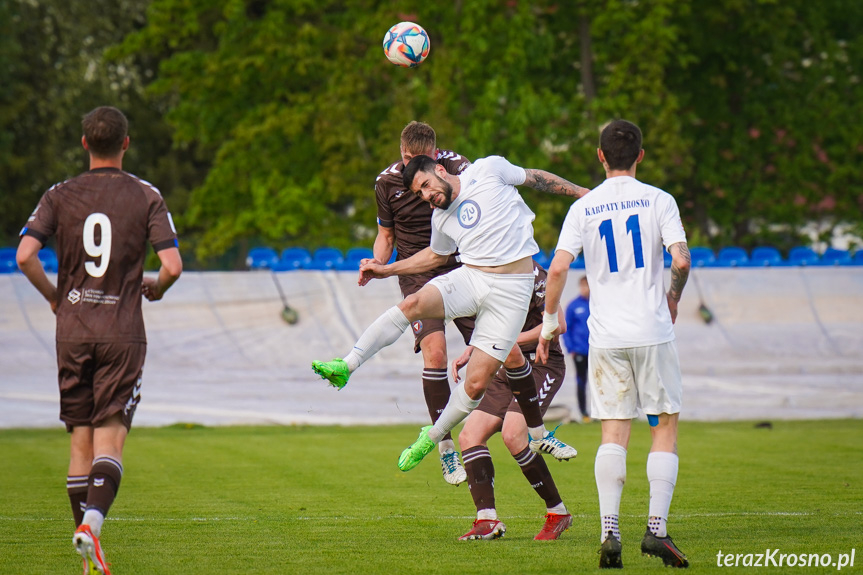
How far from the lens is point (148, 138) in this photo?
37.3 m

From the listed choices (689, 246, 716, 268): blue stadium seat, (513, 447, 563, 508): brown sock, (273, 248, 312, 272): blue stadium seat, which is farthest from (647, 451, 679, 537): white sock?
(689, 246, 716, 268): blue stadium seat

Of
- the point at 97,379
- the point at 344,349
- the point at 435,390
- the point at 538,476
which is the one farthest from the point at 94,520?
the point at 344,349

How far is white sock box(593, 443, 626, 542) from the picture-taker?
241 inches

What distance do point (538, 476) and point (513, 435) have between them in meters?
0.34

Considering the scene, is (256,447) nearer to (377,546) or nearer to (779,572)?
(377,546)

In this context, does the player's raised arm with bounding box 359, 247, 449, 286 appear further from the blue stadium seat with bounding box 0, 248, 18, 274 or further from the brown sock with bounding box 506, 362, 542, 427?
the blue stadium seat with bounding box 0, 248, 18, 274

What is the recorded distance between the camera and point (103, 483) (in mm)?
5855

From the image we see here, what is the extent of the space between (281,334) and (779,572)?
50.9 feet

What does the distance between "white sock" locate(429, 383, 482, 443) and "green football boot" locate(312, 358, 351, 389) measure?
679mm

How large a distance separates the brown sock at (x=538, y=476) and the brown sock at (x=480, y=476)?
0.75ft

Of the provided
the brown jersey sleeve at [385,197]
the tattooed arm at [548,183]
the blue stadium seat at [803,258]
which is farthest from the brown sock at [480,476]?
the blue stadium seat at [803,258]

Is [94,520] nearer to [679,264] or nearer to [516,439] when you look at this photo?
[516,439]

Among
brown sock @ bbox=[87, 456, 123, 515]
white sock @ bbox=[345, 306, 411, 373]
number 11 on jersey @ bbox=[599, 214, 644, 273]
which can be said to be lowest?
brown sock @ bbox=[87, 456, 123, 515]

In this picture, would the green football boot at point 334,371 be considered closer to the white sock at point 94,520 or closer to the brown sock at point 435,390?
the brown sock at point 435,390
